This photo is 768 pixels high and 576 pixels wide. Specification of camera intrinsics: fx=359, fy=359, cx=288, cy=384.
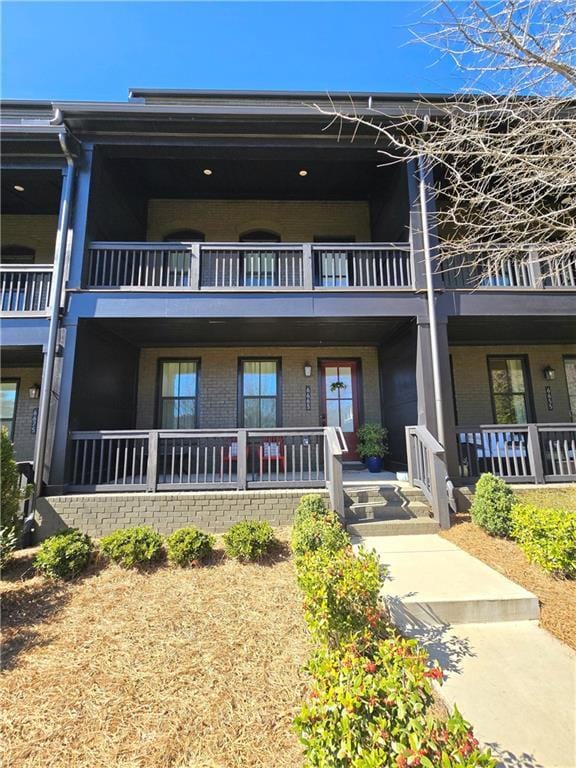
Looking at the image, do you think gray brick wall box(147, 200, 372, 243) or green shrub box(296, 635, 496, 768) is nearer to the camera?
green shrub box(296, 635, 496, 768)

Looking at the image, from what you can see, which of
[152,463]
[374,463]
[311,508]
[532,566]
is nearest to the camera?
[532,566]

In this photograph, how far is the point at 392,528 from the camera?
5.25 metres

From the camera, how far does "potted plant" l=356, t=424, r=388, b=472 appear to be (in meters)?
7.97

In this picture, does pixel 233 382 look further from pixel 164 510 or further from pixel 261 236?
pixel 261 236

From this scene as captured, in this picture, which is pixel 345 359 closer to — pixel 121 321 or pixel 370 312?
pixel 370 312

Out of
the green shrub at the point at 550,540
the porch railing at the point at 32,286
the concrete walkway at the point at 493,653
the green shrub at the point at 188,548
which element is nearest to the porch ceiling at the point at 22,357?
the porch railing at the point at 32,286

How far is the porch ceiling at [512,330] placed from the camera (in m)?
6.96

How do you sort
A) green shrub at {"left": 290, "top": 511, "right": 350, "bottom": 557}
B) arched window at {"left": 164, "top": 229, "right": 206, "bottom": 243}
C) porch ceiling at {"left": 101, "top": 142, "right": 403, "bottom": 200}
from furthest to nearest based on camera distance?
arched window at {"left": 164, "top": 229, "right": 206, "bottom": 243} → porch ceiling at {"left": 101, "top": 142, "right": 403, "bottom": 200} → green shrub at {"left": 290, "top": 511, "right": 350, "bottom": 557}

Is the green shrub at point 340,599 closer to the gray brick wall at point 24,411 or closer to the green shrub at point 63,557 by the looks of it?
the green shrub at point 63,557

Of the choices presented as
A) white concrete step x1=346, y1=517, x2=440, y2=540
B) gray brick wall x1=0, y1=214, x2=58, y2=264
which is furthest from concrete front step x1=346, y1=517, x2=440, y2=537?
gray brick wall x1=0, y1=214, x2=58, y2=264

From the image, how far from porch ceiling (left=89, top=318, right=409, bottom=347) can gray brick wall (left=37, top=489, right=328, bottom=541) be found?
310 centimetres

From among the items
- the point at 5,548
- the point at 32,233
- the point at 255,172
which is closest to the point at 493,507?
the point at 5,548

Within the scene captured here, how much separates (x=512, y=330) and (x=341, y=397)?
→ 3.97 metres

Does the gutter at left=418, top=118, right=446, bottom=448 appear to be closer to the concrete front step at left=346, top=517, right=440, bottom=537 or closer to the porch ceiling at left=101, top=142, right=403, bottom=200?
the porch ceiling at left=101, top=142, right=403, bottom=200
